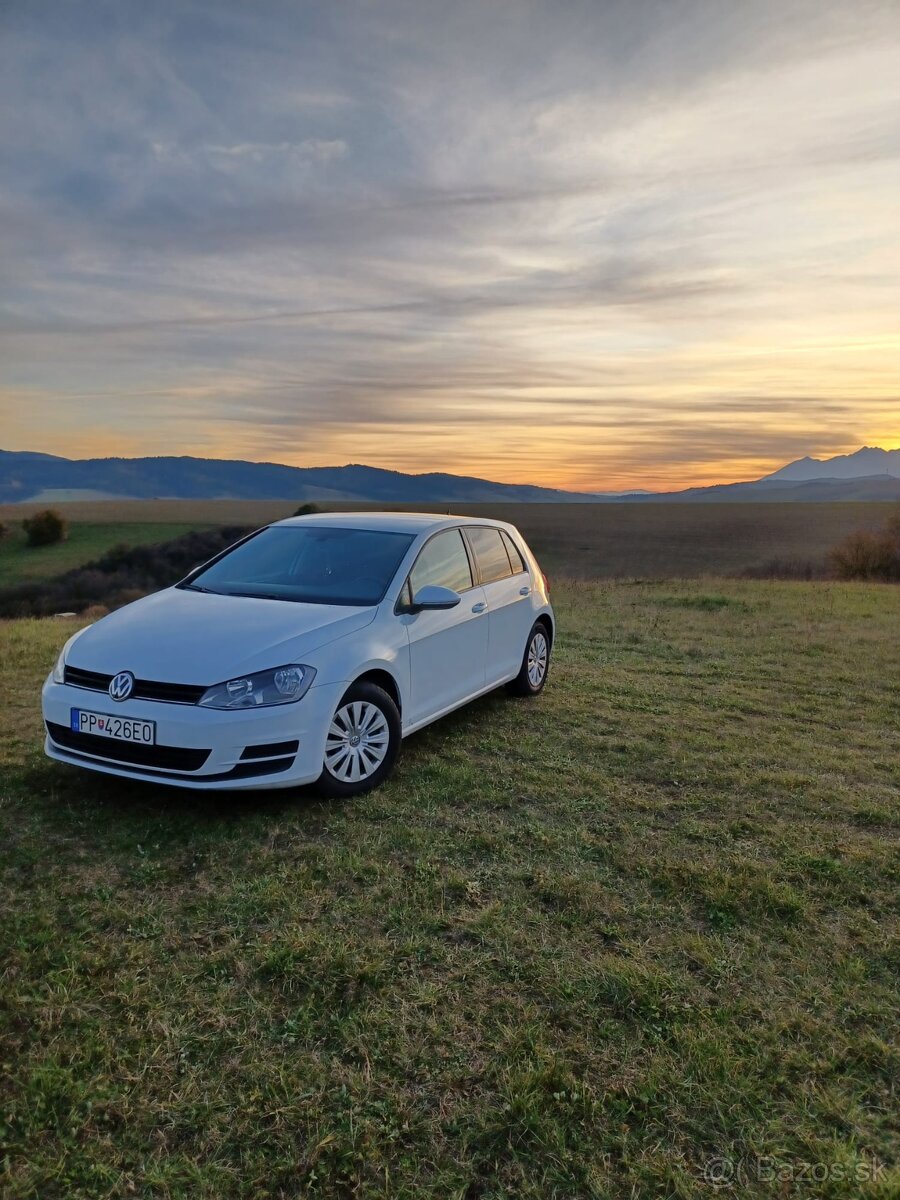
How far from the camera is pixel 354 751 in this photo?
185 inches

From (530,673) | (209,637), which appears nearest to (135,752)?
(209,637)

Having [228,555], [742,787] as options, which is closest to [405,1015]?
[742,787]

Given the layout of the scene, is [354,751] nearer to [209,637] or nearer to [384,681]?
→ [384,681]

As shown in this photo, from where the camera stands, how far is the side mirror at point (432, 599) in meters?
5.13

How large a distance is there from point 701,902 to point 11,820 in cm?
359

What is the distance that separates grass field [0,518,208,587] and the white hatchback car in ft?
133

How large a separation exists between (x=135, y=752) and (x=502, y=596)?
10.5ft

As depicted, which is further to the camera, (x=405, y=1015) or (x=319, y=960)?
(x=319, y=960)

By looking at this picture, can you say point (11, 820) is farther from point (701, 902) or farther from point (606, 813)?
point (701, 902)

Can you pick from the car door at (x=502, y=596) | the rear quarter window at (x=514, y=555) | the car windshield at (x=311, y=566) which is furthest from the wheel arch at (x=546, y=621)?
the car windshield at (x=311, y=566)

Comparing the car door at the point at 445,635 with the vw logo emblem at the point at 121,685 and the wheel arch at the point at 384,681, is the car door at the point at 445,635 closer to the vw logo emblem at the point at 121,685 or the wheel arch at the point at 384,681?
the wheel arch at the point at 384,681

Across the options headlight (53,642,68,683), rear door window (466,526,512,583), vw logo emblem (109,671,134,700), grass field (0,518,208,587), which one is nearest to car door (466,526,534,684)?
rear door window (466,526,512,583)

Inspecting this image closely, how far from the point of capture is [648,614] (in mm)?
13031

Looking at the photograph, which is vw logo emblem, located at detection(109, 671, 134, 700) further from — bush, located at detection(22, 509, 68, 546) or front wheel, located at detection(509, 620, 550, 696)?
bush, located at detection(22, 509, 68, 546)
